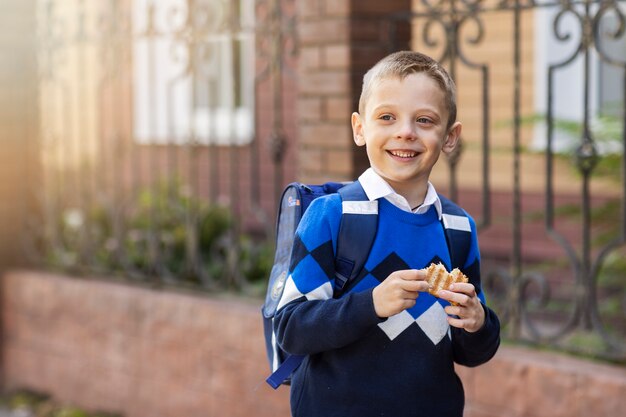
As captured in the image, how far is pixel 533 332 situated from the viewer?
4.48 meters

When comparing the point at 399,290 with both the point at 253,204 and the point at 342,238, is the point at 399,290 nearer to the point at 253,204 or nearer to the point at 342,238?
the point at 342,238

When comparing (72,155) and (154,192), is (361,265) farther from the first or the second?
(72,155)

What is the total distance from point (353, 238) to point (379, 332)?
211 mm

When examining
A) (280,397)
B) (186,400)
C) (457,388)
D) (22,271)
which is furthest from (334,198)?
(22,271)

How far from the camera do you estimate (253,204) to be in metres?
5.70

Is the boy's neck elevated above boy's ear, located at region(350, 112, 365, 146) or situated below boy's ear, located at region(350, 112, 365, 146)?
below

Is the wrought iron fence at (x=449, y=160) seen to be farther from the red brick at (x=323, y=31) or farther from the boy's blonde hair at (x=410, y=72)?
the boy's blonde hair at (x=410, y=72)

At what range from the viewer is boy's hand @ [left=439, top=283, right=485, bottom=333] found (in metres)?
2.26

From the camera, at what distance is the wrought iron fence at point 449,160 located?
4.54 metres

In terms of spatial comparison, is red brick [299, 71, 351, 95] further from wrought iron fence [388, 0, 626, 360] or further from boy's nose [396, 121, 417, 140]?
boy's nose [396, 121, 417, 140]

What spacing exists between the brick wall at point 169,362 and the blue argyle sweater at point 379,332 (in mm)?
1749

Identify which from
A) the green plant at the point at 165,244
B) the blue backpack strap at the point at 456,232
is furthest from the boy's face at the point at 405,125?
the green plant at the point at 165,244

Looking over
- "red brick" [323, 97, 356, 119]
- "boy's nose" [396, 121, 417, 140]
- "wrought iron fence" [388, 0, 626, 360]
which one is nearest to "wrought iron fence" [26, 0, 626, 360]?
"wrought iron fence" [388, 0, 626, 360]

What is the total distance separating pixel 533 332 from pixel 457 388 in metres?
2.02
